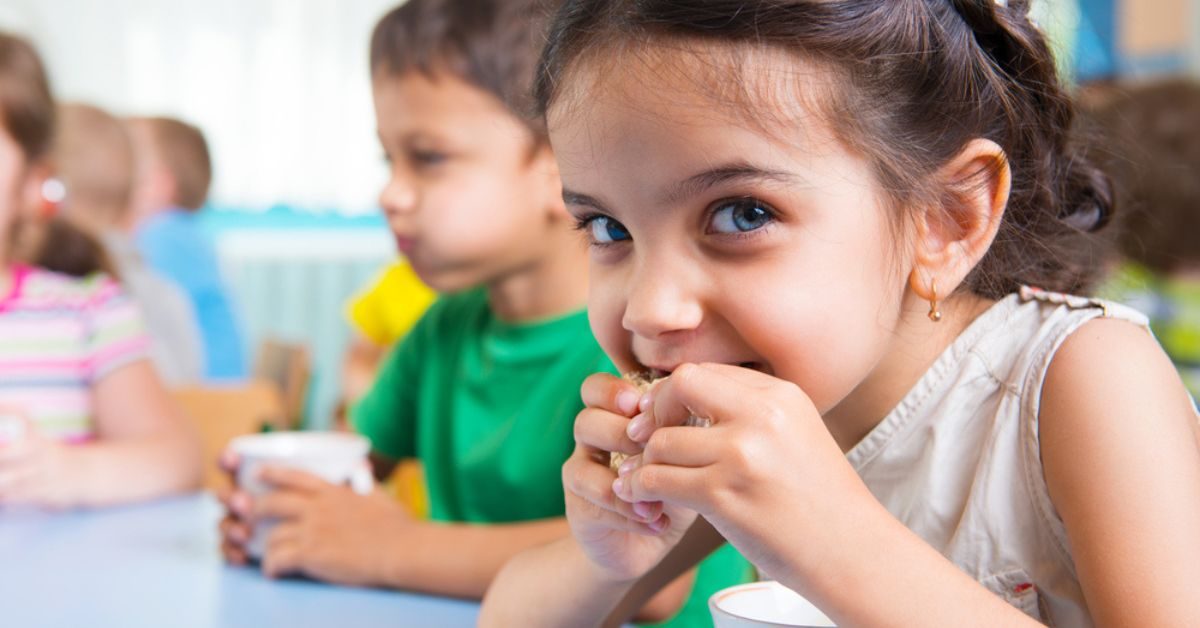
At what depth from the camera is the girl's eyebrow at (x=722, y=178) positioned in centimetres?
68

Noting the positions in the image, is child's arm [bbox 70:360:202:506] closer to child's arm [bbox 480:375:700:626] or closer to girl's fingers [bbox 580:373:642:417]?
child's arm [bbox 480:375:700:626]

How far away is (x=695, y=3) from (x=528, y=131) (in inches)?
25.8

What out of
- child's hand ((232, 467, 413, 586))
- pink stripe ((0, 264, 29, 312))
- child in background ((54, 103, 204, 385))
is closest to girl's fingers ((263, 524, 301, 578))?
child's hand ((232, 467, 413, 586))

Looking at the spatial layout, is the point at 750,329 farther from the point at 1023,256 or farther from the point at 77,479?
the point at 77,479

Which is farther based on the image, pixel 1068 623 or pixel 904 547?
pixel 1068 623

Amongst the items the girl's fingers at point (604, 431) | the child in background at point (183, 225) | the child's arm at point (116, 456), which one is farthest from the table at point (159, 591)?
the child in background at point (183, 225)

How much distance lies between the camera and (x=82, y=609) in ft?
2.93

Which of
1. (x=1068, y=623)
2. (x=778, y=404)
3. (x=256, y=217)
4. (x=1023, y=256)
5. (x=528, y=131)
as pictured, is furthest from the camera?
(x=256, y=217)

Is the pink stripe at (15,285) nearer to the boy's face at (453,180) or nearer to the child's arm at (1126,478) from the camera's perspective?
the boy's face at (453,180)

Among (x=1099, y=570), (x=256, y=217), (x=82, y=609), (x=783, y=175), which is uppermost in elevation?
(x=783, y=175)

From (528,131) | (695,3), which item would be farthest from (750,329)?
(528,131)

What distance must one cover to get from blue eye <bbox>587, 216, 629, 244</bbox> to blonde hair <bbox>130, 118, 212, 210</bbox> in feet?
11.2

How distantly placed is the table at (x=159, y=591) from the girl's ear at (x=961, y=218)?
0.43m

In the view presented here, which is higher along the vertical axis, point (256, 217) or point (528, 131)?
point (528, 131)
